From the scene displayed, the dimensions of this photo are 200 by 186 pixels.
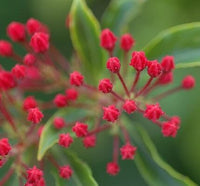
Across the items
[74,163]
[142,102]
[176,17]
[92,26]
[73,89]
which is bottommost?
[74,163]

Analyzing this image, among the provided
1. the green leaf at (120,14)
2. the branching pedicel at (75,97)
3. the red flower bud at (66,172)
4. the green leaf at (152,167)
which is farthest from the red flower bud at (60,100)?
the green leaf at (120,14)

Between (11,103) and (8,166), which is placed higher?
(11,103)

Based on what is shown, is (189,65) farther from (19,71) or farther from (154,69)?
(19,71)

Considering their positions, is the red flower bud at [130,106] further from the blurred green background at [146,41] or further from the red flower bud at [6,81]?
the blurred green background at [146,41]

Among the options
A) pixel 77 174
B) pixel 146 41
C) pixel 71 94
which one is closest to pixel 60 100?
pixel 71 94

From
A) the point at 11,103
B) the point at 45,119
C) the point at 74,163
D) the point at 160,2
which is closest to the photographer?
the point at 74,163

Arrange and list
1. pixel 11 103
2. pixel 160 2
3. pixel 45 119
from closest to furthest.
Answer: pixel 11 103, pixel 45 119, pixel 160 2

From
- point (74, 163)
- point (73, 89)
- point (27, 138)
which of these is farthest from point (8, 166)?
point (73, 89)

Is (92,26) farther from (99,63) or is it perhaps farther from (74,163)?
(74,163)

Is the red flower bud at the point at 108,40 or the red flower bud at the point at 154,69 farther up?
the red flower bud at the point at 108,40
